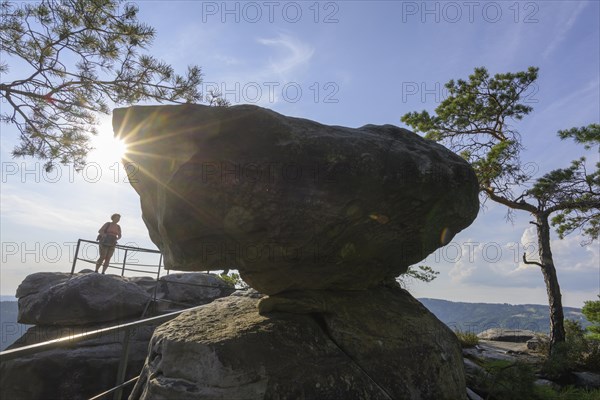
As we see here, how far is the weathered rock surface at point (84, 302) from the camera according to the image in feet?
38.7

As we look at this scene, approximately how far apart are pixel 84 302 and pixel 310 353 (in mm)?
10214

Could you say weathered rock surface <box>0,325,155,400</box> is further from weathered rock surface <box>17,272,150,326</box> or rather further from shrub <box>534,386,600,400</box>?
shrub <box>534,386,600,400</box>

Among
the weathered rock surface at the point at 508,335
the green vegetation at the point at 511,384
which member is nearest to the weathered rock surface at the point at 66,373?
the green vegetation at the point at 511,384

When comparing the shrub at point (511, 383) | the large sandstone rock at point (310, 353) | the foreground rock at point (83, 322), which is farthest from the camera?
the foreground rock at point (83, 322)

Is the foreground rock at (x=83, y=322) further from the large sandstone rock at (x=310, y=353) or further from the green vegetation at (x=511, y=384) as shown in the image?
the green vegetation at (x=511, y=384)

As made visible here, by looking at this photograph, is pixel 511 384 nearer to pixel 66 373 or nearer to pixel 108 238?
pixel 66 373

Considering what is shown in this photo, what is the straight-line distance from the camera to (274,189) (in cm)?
417

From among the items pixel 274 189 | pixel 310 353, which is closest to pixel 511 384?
pixel 310 353

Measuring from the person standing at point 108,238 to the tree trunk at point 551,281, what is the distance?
15.5 m

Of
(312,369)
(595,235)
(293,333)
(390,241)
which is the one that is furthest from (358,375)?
(595,235)

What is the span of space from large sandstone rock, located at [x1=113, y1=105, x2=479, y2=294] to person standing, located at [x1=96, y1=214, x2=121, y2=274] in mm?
10057

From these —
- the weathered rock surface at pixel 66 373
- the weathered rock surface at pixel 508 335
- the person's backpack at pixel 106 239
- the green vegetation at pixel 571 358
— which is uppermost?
the person's backpack at pixel 106 239

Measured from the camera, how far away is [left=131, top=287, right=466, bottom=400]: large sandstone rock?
13.0 ft

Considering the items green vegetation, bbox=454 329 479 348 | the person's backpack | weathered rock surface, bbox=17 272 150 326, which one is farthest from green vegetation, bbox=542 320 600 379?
the person's backpack
